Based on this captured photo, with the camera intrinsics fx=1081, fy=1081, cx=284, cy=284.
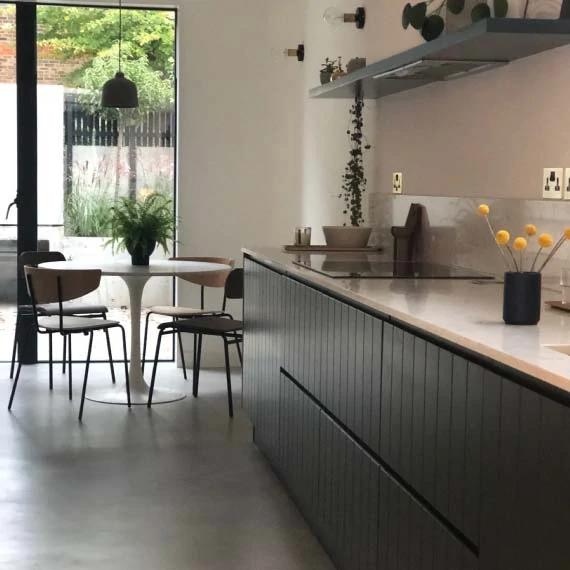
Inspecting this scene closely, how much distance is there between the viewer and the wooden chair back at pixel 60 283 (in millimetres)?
6062

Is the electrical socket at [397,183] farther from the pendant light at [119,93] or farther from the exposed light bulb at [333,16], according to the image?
the pendant light at [119,93]

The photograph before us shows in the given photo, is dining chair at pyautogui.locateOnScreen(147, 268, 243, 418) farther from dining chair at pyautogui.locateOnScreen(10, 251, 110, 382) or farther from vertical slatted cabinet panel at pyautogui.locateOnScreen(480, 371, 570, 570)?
vertical slatted cabinet panel at pyautogui.locateOnScreen(480, 371, 570, 570)

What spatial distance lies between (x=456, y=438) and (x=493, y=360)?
300 millimetres

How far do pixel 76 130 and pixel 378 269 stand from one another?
399cm

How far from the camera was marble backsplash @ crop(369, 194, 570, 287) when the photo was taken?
3594 millimetres

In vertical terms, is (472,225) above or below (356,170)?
below

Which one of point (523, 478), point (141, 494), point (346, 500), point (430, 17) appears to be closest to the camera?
point (523, 478)

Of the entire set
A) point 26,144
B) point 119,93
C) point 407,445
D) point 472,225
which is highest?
point 119,93

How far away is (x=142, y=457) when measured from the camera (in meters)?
5.20

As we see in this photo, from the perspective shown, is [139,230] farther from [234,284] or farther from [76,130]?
[76,130]

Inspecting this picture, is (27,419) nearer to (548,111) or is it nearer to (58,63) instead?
(58,63)

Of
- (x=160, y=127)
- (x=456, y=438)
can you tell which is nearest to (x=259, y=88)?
(x=160, y=127)

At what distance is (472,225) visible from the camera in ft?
14.4

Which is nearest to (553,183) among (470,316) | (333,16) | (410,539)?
(470,316)
